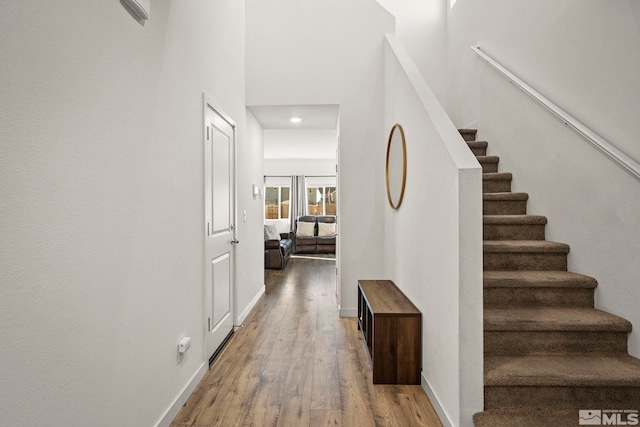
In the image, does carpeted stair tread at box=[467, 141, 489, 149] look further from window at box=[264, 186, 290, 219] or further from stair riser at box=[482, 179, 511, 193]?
window at box=[264, 186, 290, 219]

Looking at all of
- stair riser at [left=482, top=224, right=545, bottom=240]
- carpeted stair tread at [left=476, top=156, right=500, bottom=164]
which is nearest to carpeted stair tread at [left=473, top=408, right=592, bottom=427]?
stair riser at [left=482, top=224, right=545, bottom=240]

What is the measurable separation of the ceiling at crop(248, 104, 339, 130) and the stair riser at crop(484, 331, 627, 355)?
2.88m

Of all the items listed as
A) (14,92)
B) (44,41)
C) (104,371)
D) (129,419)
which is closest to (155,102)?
(44,41)

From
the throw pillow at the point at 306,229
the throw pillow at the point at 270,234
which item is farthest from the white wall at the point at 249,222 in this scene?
the throw pillow at the point at 306,229

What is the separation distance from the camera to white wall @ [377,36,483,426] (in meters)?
1.60

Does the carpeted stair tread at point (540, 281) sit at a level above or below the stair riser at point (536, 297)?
above

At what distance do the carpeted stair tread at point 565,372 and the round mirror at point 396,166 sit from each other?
1501 mm

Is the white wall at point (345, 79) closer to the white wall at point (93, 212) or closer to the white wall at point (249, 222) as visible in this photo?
the white wall at point (249, 222)

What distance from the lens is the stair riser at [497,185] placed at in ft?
10.0

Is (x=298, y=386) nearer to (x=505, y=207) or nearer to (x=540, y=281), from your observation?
(x=540, y=281)

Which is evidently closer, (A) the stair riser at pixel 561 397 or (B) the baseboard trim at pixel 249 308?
(A) the stair riser at pixel 561 397

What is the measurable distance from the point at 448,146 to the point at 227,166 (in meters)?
2.05

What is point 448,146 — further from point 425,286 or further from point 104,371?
point 104,371

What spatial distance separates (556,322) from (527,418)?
22.5 inches
